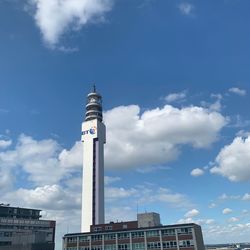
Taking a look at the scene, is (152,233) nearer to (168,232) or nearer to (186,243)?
(168,232)

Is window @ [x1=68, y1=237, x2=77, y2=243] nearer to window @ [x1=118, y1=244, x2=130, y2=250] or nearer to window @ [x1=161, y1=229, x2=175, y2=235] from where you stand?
window @ [x1=118, y1=244, x2=130, y2=250]

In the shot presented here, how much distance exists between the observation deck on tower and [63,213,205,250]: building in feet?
167

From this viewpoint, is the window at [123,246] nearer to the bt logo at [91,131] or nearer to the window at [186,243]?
the window at [186,243]

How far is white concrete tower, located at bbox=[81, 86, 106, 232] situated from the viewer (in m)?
132

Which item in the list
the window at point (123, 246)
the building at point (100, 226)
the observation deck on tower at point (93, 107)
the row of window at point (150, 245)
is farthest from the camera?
the observation deck on tower at point (93, 107)

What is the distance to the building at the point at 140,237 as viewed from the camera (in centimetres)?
9657

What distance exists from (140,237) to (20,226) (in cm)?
6018

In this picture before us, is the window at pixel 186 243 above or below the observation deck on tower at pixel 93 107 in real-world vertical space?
below

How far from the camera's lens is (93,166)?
139 metres

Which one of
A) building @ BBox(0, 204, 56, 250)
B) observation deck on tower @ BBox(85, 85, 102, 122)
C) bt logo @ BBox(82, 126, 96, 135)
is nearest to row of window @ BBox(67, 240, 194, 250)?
building @ BBox(0, 204, 56, 250)

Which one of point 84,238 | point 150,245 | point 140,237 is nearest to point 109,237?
point 84,238

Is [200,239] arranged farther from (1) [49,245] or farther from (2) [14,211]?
(2) [14,211]

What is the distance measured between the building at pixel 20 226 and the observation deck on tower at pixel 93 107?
50513 mm

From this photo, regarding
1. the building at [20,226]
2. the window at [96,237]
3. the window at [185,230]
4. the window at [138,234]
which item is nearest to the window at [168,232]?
the window at [185,230]
